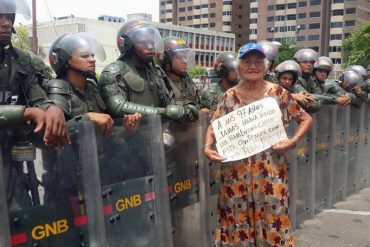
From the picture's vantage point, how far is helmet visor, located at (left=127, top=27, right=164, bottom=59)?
3.80 m

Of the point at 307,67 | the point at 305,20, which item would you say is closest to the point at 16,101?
the point at 307,67

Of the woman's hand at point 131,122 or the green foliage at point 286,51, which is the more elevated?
the woman's hand at point 131,122

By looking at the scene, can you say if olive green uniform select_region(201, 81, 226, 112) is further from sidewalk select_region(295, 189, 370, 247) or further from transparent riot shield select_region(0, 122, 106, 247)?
transparent riot shield select_region(0, 122, 106, 247)

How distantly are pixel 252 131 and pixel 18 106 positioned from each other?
1.57m

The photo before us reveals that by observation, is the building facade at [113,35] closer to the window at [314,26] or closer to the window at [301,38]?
the window at [301,38]

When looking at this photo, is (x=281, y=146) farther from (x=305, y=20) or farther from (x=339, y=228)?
(x=305, y=20)

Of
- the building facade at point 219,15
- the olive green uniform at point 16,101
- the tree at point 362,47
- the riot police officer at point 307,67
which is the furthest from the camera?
the building facade at point 219,15

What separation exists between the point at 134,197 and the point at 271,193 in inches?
37.8

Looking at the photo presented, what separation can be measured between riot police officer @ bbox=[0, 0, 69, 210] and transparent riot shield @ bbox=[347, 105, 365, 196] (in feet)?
16.3

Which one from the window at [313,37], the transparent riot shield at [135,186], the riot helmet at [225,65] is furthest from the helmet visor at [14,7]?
the window at [313,37]

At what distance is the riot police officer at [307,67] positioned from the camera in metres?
5.98

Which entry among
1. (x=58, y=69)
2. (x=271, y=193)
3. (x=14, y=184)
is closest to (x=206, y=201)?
(x=271, y=193)

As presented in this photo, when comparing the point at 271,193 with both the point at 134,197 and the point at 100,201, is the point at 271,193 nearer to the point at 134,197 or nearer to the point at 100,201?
the point at 134,197

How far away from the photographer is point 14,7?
8.89 ft
